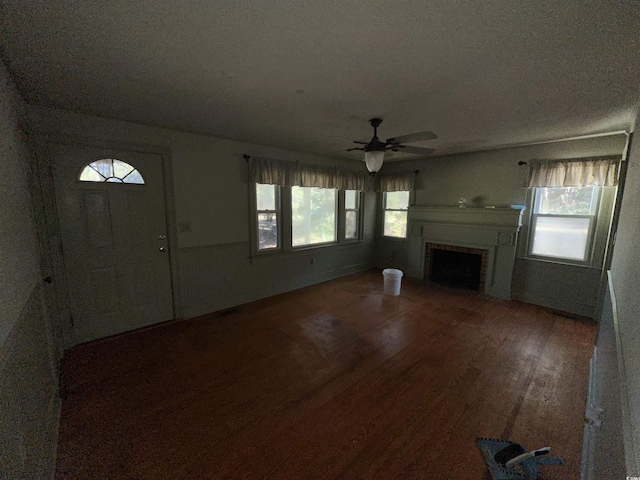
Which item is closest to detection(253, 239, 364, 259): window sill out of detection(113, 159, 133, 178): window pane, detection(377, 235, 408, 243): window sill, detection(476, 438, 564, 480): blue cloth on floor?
detection(377, 235, 408, 243): window sill

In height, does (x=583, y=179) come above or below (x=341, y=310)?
above

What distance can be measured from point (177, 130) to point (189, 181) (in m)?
0.61

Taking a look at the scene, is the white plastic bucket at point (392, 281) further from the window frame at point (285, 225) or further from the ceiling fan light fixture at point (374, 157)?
the ceiling fan light fixture at point (374, 157)

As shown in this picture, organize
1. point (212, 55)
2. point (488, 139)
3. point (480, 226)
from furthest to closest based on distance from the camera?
point (480, 226) < point (488, 139) < point (212, 55)

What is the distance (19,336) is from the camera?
124 cm

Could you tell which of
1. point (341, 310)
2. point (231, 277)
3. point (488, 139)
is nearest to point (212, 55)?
point (231, 277)

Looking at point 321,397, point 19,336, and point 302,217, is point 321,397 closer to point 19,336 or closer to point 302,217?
point 19,336

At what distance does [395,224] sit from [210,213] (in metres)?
3.82

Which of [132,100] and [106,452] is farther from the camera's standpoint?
[132,100]

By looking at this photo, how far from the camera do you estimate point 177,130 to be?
3121 mm

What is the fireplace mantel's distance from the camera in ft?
13.1

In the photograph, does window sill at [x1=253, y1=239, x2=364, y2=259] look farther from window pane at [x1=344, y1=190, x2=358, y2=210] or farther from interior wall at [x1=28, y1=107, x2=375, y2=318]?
window pane at [x1=344, y1=190, x2=358, y2=210]

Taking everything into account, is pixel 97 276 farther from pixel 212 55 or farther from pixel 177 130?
pixel 212 55

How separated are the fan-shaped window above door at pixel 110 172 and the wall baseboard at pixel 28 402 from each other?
53.8 inches
